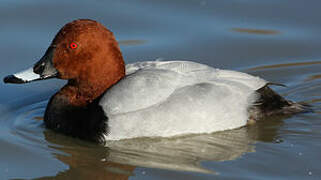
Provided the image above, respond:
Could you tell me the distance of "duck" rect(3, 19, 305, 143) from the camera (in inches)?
205

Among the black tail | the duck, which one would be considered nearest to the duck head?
the duck

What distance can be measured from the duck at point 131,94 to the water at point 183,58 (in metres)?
0.10

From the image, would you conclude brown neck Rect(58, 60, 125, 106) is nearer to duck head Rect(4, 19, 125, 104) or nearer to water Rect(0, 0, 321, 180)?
duck head Rect(4, 19, 125, 104)

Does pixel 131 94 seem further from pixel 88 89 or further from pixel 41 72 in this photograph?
pixel 41 72

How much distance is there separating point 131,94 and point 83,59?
52 centimetres

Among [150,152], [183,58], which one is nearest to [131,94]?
[150,152]

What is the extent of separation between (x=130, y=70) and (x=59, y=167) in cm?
109

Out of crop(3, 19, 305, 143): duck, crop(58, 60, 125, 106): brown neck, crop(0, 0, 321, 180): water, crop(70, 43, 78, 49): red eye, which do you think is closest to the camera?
crop(0, 0, 321, 180): water

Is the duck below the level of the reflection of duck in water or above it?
above

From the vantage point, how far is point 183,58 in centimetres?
684

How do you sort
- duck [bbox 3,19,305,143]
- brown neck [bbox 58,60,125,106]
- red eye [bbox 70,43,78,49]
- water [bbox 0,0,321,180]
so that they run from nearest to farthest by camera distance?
water [bbox 0,0,321,180]
duck [bbox 3,19,305,143]
red eye [bbox 70,43,78,49]
brown neck [bbox 58,60,125,106]

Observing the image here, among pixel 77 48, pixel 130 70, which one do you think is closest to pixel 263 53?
pixel 130 70

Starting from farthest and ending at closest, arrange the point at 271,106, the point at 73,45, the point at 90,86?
the point at 271,106 < the point at 90,86 < the point at 73,45

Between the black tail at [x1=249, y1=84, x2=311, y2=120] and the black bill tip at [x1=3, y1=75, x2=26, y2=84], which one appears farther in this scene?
the black tail at [x1=249, y1=84, x2=311, y2=120]
